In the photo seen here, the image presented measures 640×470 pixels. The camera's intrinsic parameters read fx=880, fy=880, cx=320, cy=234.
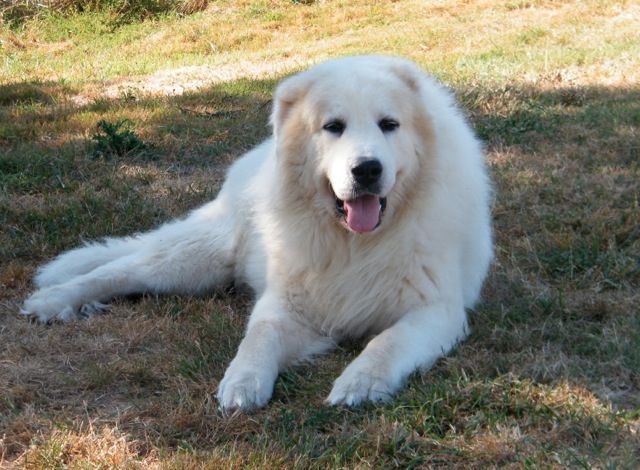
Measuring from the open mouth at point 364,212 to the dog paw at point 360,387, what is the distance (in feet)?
1.95

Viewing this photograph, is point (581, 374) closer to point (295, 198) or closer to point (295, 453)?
point (295, 453)

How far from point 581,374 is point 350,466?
37.6 inches

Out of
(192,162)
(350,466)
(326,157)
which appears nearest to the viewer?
(350,466)

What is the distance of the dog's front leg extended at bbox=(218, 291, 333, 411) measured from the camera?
117 inches

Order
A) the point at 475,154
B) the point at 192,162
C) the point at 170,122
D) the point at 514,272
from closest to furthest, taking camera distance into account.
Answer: the point at 475,154 < the point at 514,272 < the point at 192,162 < the point at 170,122

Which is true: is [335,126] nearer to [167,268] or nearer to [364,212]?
[364,212]

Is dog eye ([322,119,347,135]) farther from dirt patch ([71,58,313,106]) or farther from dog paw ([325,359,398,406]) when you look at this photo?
dirt patch ([71,58,313,106])

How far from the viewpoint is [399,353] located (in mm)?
3100

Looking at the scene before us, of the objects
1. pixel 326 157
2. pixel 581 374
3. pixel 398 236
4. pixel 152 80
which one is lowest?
pixel 152 80

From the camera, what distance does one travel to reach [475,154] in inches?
153

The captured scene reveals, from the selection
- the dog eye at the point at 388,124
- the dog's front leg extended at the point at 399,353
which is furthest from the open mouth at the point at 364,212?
the dog's front leg extended at the point at 399,353

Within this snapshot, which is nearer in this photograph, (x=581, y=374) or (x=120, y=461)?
(x=120, y=461)

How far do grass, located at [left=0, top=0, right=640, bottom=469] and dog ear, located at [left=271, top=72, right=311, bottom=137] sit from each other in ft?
2.98

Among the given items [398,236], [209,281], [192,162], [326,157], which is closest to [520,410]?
[398,236]
